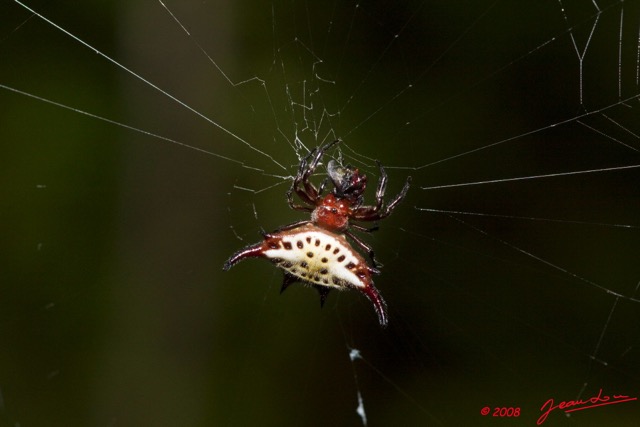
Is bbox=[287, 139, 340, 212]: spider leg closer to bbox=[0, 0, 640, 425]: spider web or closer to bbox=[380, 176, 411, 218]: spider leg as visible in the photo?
bbox=[380, 176, 411, 218]: spider leg

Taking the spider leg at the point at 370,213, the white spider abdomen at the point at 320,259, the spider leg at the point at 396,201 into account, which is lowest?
the white spider abdomen at the point at 320,259

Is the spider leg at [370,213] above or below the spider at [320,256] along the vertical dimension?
above

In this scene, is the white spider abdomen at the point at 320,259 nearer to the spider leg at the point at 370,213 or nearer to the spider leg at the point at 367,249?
the spider leg at the point at 367,249

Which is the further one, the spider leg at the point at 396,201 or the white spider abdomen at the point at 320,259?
the spider leg at the point at 396,201

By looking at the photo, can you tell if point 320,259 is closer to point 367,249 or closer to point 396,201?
point 367,249
